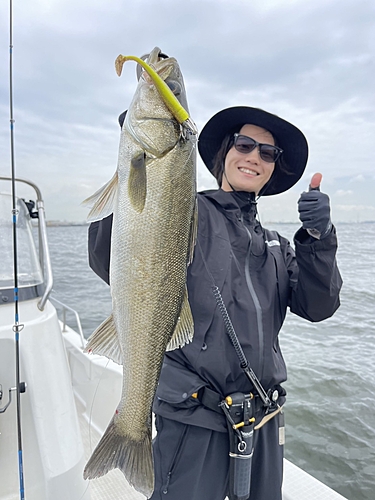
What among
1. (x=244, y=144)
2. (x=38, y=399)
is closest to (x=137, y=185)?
(x=244, y=144)

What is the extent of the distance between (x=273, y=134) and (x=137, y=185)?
52.5 inches

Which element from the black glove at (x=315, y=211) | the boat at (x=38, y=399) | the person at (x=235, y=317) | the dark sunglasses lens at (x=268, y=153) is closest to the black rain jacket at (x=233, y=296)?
the person at (x=235, y=317)

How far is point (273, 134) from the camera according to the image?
2.39 metres

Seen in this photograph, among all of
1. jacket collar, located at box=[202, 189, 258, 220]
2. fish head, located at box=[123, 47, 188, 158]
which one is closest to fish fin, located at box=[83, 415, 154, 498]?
fish head, located at box=[123, 47, 188, 158]

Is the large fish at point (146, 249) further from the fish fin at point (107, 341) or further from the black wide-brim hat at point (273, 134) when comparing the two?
the black wide-brim hat at point (273, 134)

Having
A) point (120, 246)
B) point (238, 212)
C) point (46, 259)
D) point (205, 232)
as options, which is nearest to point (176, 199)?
point (120, 246)

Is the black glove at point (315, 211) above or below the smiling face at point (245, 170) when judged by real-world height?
below

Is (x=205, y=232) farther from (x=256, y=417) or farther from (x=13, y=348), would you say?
(x=13, y=348)

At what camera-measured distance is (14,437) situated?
2.53 meters

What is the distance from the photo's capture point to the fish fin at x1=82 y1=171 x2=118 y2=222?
1419mm

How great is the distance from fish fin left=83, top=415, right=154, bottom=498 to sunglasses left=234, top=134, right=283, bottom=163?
1504 millimetres

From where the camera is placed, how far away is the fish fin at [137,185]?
4.45ft

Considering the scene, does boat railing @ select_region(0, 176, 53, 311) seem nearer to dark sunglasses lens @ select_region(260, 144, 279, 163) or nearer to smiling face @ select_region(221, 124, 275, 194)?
smiling face @ select_region(221, 124, 275, 194)

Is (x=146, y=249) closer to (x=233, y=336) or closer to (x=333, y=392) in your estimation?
(x=233, y=336)
